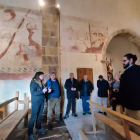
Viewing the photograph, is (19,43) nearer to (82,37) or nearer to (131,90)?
(82,37)

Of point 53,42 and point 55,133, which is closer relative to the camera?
point 55,133

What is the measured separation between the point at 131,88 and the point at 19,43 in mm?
3910

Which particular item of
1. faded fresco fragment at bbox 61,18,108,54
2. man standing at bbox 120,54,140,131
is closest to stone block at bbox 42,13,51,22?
faded fresco fragment at bbox 61,18,108,54

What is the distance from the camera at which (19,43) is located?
3775 mm

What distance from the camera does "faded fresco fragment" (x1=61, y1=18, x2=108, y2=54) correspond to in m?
4.31

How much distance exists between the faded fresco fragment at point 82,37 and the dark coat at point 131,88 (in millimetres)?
3123

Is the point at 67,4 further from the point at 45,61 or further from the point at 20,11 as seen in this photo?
the point at 45,61

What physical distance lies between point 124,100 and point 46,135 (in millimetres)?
1937

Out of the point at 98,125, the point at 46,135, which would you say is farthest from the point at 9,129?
the point at 98,125

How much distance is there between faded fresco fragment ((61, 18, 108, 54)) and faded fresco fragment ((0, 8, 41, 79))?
113 cm

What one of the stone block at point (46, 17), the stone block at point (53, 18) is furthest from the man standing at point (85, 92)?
the stone block at point (46, 17)

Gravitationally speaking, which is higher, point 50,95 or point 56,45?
point 56,45

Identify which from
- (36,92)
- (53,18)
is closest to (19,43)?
(53,18)

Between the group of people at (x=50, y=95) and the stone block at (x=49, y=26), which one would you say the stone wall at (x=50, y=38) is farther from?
the group of people at (x=50, y=95)
